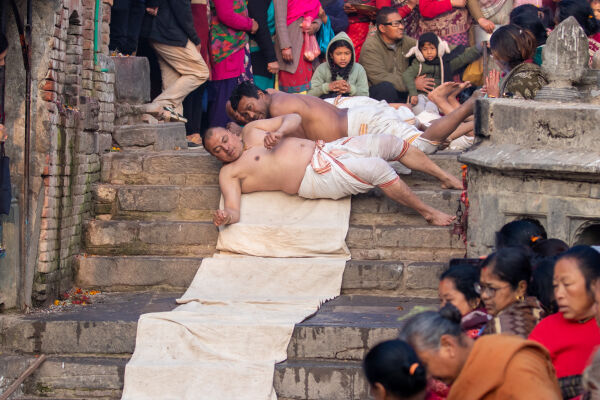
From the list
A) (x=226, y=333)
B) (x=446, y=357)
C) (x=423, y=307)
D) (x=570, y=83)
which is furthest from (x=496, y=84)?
(x=446, y=357)

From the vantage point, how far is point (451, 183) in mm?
8469

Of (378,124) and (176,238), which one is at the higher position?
(378,124)

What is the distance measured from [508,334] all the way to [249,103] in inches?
195

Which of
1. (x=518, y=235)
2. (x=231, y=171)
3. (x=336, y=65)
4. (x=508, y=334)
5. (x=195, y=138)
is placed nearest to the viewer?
(x=508, y=334)

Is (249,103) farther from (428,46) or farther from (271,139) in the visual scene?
(428,46)

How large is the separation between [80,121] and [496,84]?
3324mm

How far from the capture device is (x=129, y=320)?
7.04 meters

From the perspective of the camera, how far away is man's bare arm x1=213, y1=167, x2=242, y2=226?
811cm

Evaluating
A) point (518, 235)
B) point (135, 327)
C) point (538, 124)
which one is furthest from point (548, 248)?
point (135, 327)

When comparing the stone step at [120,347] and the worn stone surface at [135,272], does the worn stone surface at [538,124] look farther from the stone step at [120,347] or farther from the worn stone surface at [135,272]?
the worn stone surface at [135,272]

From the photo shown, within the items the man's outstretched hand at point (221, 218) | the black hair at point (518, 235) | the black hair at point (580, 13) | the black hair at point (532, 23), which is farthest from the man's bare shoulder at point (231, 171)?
the black hair at point (518, 235)

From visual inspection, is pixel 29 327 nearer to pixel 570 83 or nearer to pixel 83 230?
pixel 83 230

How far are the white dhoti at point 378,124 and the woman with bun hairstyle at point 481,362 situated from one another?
17.4 ft

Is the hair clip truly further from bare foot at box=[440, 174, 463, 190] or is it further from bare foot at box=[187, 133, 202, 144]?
bare foot at box=[187, 133, 202, 144]
